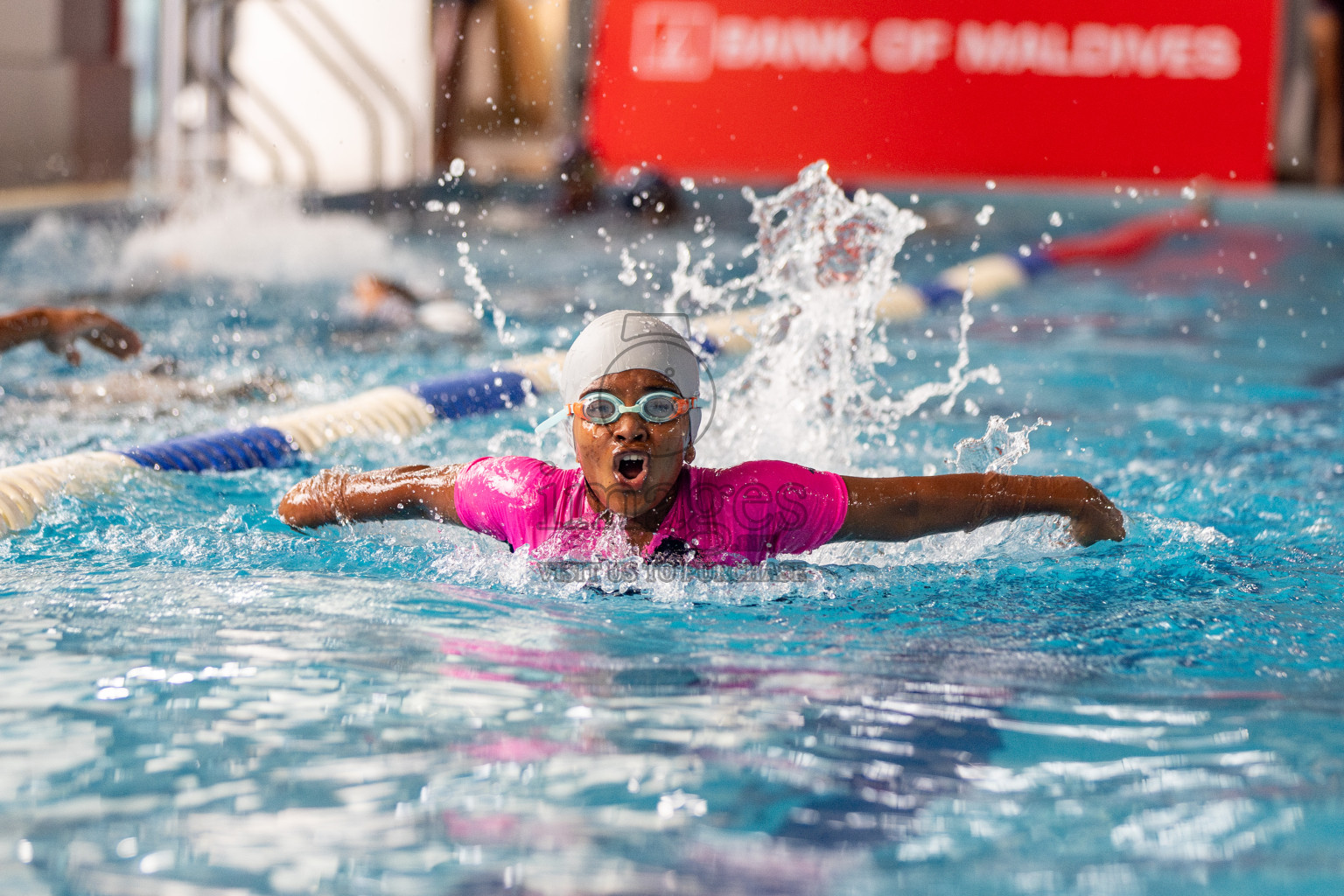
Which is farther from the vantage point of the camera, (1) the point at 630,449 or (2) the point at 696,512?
(2) the point at 696,512

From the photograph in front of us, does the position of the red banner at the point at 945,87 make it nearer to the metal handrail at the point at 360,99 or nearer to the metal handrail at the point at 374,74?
the metal handrail at the point at 374,74

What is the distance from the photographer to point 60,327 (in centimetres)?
420

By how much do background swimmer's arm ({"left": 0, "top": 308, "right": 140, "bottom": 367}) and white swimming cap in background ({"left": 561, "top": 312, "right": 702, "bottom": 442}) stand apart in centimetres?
198

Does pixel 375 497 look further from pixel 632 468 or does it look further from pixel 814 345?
pixel 814 345

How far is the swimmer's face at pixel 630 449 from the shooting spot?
2.72 m

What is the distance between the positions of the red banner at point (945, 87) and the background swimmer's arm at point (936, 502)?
32.8 ft

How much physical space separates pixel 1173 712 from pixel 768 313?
2823 mm

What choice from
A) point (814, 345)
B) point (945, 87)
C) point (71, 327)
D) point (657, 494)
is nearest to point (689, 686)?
point (657, 494)

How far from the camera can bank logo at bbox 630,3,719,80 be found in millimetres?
12805

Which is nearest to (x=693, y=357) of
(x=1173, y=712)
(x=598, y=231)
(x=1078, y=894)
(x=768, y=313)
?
(x=1173, y=712)

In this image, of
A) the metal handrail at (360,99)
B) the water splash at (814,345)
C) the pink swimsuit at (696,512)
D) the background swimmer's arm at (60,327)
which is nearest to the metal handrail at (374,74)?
the metal handrail at (360,99)

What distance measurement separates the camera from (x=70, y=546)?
10.7ft

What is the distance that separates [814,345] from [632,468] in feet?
6.91

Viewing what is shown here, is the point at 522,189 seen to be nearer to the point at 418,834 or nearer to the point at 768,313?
the point at 768,313
